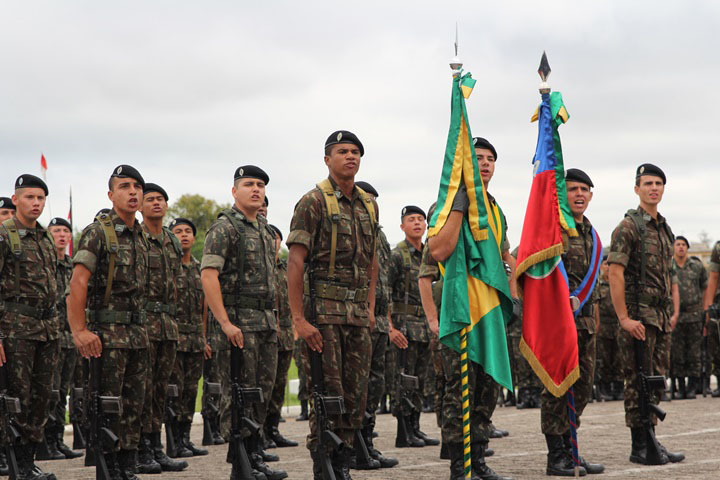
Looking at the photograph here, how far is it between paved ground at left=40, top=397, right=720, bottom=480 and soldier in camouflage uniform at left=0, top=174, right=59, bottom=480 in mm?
795

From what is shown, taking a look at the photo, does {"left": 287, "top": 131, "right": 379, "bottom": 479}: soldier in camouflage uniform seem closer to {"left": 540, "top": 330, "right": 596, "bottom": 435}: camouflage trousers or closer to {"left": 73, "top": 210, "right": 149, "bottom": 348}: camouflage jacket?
{"left": 73, "top": 210, "right": 149, "bottom": 348}: camouflage jacket

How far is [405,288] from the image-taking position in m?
12.2

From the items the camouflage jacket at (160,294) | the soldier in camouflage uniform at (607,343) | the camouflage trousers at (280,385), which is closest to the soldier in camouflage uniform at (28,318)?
the camouflage jacket at (160,294)

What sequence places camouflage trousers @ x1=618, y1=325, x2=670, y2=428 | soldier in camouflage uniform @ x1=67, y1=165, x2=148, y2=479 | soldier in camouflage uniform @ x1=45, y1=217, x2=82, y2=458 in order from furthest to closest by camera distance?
soldier in camouflage uniform @ x1=45, y1=217, x2=82, y2=458
camouflage trousers @ x1=618, y1=325, x2=670, y2=428
soldier in camouflage uniform @ x1=67, y1=165, x2=148, y2=479

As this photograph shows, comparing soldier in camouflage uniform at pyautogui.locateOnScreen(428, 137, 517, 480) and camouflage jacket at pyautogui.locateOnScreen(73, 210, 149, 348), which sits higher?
camouflage jacket at pyautogui.locateOnScreen(73, 210, 149, 348)

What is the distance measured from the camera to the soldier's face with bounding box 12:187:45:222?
30.7 feet

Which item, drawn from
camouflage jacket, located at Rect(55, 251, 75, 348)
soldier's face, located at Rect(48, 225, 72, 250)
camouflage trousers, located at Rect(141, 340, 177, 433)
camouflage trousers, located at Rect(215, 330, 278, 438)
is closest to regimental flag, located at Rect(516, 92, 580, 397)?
camouflage trousers, located at Rect(215, 330, 278, 438)

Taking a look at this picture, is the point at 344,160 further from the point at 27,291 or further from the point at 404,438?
the point at 404,438

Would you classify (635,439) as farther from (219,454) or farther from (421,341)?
(219,454)

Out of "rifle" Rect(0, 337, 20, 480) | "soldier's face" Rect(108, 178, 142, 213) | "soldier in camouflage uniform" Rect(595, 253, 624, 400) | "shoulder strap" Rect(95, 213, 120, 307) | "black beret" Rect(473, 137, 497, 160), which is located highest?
"black beret" Rect(473, 137, 497, 160)

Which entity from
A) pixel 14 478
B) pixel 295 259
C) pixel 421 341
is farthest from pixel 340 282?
pixel 421 341

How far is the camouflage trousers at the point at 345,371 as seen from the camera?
725 cm

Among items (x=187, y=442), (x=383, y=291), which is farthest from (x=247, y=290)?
(x=187, y=442)

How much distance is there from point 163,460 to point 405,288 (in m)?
3.81
